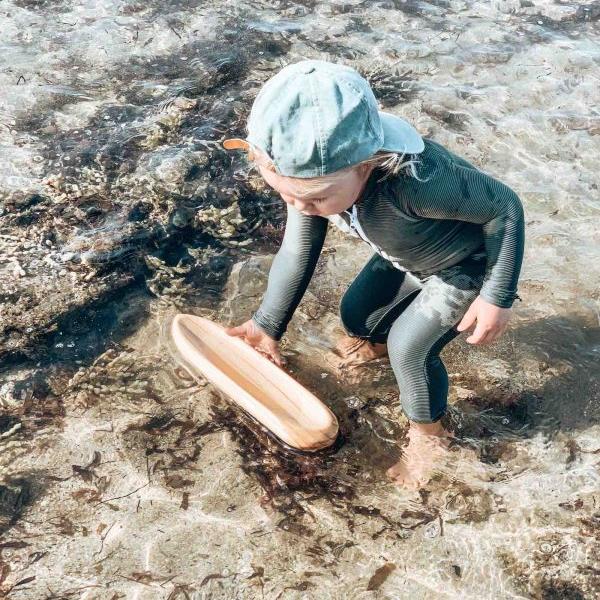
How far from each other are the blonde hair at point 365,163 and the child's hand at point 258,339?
1.31 meters

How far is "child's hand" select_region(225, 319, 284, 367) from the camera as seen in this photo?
12.6 feet

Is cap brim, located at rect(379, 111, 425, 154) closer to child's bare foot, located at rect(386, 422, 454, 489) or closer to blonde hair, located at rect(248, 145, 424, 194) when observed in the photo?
blonde hair, located at rect(248, 145, 424, 194)

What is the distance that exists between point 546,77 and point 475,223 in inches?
165

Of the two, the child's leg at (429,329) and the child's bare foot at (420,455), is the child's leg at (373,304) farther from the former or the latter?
the child's bare foot at (420,455)

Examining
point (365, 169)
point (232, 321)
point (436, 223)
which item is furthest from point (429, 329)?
point (232, 321)

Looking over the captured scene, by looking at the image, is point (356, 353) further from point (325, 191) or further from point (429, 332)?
point (325, 191)

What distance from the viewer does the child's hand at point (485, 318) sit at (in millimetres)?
3115

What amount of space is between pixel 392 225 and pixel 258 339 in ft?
3.83

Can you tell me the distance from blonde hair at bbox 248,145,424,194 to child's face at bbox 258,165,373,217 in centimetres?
1

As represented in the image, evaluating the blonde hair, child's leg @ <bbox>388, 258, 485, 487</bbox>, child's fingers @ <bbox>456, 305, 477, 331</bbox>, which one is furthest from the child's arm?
child's fingers @ <bbox>456, 305, 477, 331</bbox>

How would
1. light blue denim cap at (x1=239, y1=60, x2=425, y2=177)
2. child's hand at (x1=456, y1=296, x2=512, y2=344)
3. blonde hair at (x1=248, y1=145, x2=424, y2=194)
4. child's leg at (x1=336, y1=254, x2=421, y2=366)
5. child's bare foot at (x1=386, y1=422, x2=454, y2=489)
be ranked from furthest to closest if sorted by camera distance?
child's leg at (x1=336, y1=254, x2=421, y2=366) → child's bare foot at (x1=386, y1=422, x2=454, y2=489) → child's hand at (x1=456, y1=296, x2=512, y2=344) → blonde hair at (x1=248, y1=145, x2=424, y2=194) → light blue denim cap at (x1=239, y1=60, x2=425, y2=177)

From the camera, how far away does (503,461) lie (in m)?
3.71

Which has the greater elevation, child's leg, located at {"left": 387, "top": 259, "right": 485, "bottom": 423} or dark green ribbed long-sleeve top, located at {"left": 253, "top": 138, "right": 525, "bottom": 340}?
dark green ribbed long-sleeve top, located at {"left": 253, "top": 138, "right": 525, "bottom": 340}

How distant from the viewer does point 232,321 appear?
14.6 ft
